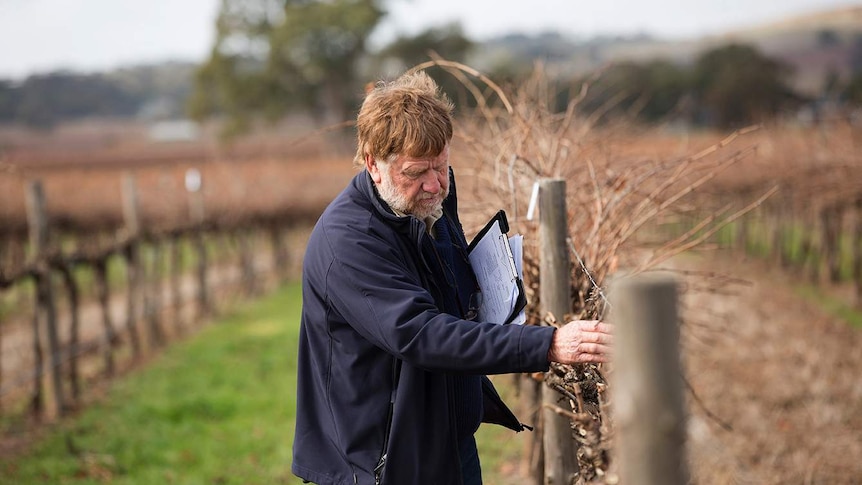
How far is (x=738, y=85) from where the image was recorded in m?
30.7

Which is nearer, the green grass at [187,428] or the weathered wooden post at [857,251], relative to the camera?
the green grass at [187,428]

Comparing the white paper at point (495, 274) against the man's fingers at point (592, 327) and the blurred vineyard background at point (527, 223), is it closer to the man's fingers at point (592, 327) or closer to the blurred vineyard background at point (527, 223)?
the man's fingers at point (592, 327)

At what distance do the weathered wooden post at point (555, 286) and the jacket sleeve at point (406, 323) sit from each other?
125 cm

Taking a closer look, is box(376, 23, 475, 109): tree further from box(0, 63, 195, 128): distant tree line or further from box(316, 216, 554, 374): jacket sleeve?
box(316, 216, 554, 374): jacket sleeve

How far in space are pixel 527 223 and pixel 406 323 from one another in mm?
2128

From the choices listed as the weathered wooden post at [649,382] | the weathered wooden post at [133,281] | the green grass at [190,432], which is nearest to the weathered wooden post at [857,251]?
the green grass at [190,432]

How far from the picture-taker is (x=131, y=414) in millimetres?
7168

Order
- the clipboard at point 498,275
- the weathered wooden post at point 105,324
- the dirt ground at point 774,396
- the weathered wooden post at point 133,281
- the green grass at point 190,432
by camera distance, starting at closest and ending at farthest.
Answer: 1. the clipboard at point 498,275
2. the green grass at point 190,432
3. the dirt ground at point 774,396
4. the weathered wooden post at point 105,324
5. the weathered wooden post at point 133,281

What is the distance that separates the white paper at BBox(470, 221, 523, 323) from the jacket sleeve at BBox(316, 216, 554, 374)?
1.32 feet

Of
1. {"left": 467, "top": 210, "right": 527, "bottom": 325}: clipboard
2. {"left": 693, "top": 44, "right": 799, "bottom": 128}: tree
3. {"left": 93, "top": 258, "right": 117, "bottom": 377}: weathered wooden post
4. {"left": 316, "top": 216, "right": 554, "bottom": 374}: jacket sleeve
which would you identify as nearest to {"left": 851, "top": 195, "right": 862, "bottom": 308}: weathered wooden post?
{"left": 693, "top": 44, "right": 799, "bottom": 128}: tree

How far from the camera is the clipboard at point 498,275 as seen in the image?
8.09ft

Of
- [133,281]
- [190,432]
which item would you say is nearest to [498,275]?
[190,432]

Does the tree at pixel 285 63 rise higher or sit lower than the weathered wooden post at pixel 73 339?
higher

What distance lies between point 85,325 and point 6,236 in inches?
207
